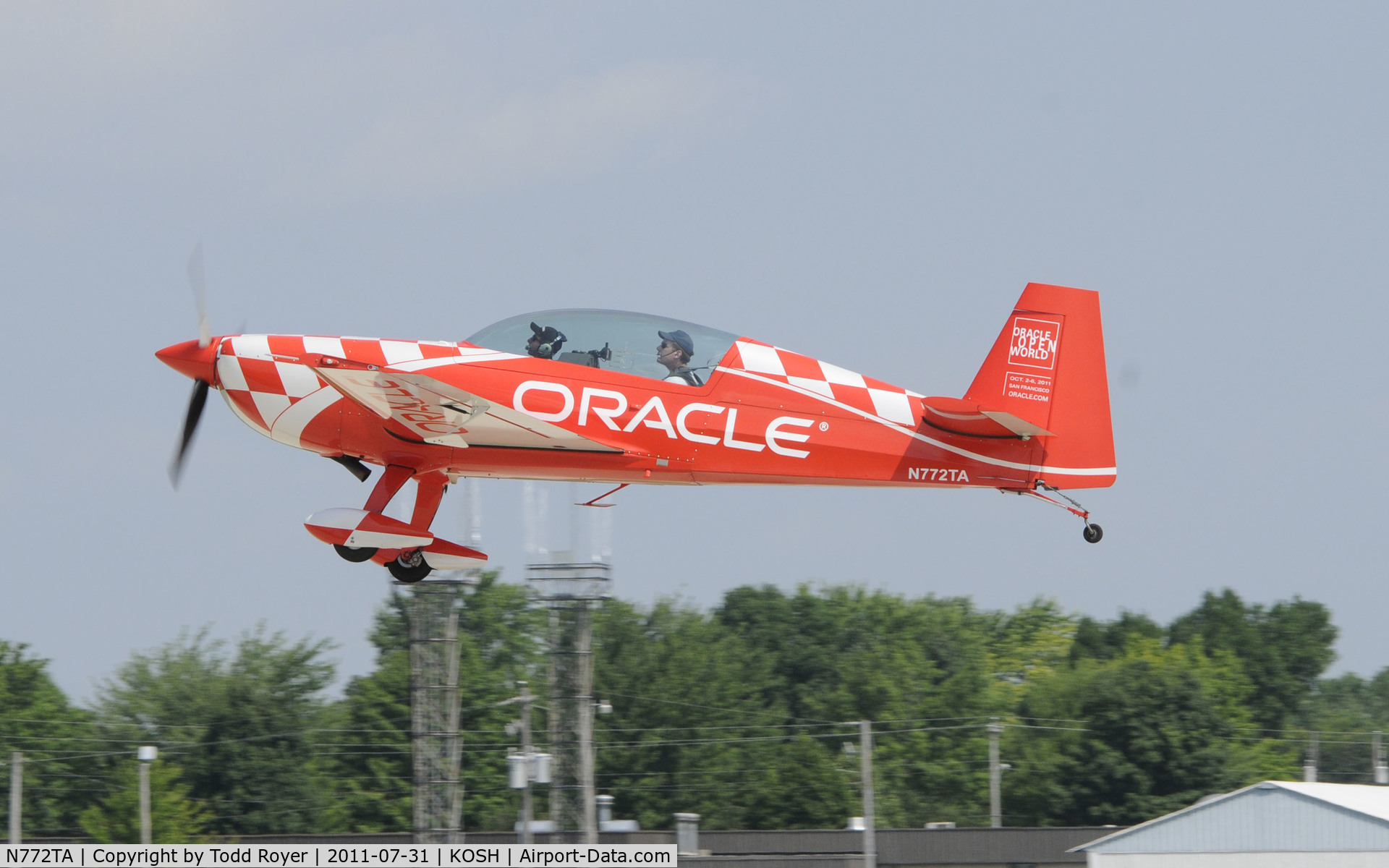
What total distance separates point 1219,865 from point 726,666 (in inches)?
1240

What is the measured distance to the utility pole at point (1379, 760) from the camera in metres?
39.4

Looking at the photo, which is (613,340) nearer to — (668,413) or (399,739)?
(668,413)

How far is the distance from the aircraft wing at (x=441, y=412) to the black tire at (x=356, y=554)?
4.03ft

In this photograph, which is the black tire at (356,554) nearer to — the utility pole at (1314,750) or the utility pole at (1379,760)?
the utility pole at (1379,760)

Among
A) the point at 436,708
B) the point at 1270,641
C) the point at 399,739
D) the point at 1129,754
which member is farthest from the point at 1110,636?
the point at 436,708

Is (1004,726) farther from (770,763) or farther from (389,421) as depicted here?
(389,421)

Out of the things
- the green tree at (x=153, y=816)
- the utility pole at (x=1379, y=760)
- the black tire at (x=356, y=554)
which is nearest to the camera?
the black tire at (x=356, y=554)

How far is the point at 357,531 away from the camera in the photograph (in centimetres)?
1427

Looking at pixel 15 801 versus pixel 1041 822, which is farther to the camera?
pixel 1041 822

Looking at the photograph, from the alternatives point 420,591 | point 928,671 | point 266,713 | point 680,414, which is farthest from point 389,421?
point 928,671

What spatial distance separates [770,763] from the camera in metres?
50.2

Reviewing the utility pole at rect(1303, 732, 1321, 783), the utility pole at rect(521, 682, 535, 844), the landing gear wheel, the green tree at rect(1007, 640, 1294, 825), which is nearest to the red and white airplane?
the landing gear wheel

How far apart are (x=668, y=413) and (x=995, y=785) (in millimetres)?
34836

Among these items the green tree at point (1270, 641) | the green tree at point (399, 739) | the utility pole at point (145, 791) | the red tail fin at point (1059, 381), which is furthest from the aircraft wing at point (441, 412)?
the green tree at point (1270, 641)
